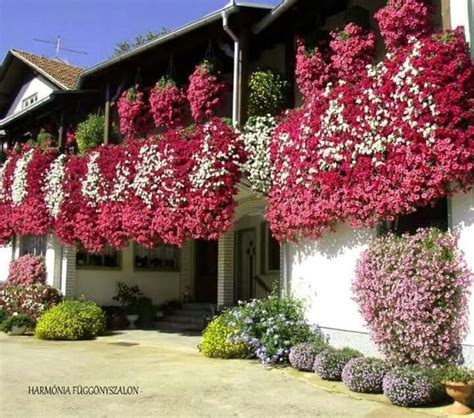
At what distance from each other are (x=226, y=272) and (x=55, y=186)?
4.93 m

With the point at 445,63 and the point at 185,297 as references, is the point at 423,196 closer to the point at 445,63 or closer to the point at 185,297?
the point at 445,63

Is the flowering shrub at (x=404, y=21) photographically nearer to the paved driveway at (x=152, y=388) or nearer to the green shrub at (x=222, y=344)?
the paved driveway at (x=152, y=388)

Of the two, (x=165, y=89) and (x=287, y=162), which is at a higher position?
(x=165, y=89)

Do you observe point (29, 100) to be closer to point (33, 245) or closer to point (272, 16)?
point (33, 245)

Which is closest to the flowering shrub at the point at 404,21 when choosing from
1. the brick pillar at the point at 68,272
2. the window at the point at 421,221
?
the window at the point at 421,221

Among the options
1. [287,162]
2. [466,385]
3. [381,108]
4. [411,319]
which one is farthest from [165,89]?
[466,385]

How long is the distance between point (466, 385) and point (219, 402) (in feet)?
9.94

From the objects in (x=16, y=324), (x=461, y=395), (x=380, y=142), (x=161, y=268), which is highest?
(x=380, y=142)

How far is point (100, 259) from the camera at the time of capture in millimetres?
17688

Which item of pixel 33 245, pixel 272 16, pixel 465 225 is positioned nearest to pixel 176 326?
pixel 33 245

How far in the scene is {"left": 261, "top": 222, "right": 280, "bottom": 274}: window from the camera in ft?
53.2

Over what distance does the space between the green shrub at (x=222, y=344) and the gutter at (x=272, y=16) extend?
5.77 metres

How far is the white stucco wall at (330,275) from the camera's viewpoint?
33.3 ft

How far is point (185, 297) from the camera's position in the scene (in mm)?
18594
